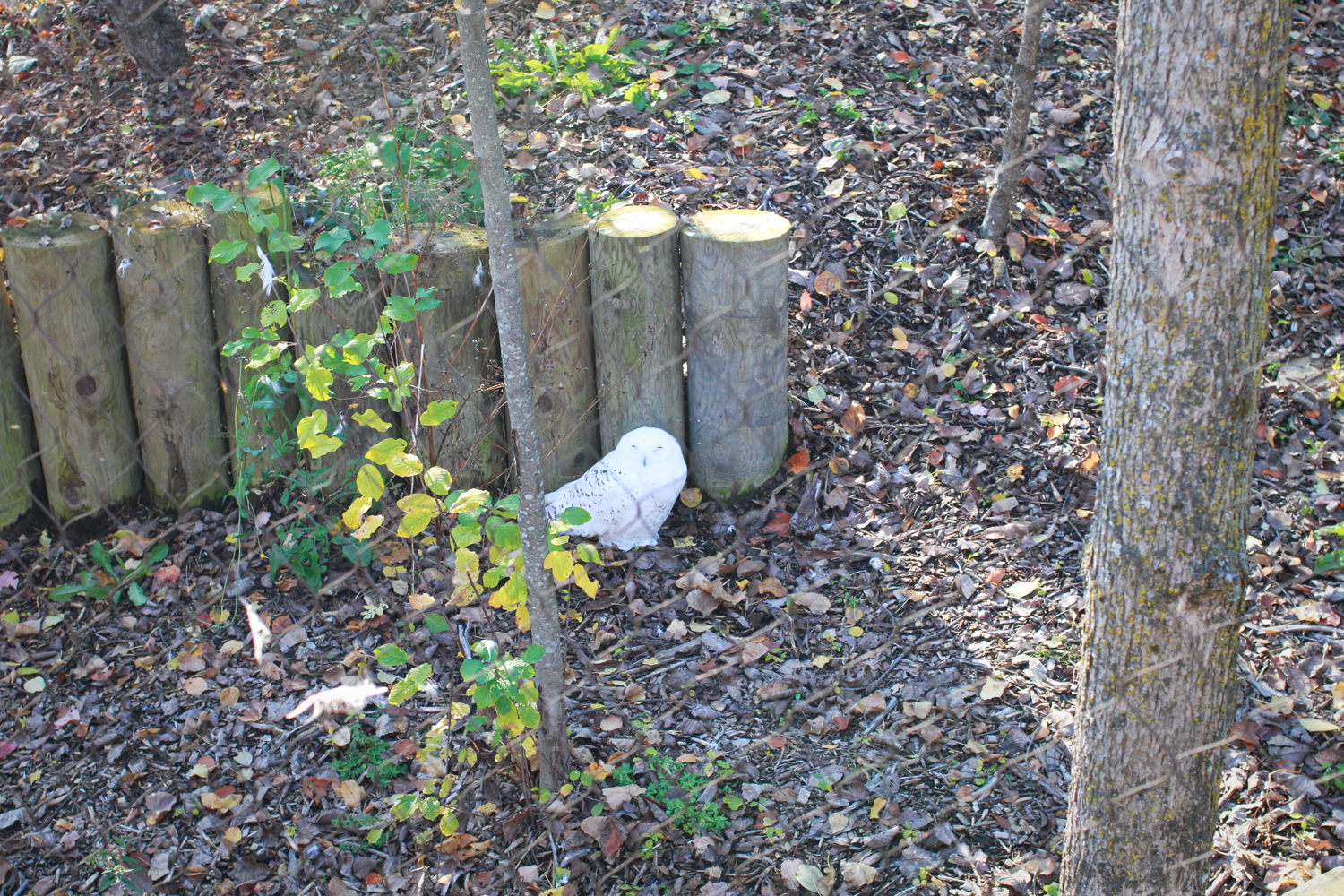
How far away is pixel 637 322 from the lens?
3230 millimetres

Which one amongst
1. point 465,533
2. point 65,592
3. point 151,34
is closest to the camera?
point 465,533

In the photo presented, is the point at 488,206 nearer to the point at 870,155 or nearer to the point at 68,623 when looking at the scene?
the point at 68,623

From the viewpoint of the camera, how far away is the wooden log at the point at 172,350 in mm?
3029

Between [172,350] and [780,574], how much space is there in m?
1.94

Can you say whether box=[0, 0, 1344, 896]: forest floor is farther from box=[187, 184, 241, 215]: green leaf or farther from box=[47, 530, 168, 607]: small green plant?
box=[187, 184, 241, 215]: green leaf

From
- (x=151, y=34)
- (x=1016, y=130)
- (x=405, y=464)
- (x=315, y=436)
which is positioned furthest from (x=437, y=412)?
(x=151, y=34)

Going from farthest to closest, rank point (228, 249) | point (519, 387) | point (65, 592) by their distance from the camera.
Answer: point (65, 592)
point (228, 249)
point (519, 387)

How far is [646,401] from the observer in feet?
10.9

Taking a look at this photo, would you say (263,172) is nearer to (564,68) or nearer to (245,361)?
(245,361)

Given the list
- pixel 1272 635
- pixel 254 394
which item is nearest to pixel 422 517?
pixel 254 394

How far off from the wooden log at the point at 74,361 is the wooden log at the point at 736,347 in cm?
173

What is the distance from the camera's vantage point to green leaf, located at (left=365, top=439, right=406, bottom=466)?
1.97 meters

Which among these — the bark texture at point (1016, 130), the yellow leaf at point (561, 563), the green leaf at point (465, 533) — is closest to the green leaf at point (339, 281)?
the green leaf at point (465, 533)

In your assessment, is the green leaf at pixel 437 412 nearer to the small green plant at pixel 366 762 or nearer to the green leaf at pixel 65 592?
the small green plant at pixel 366 762
